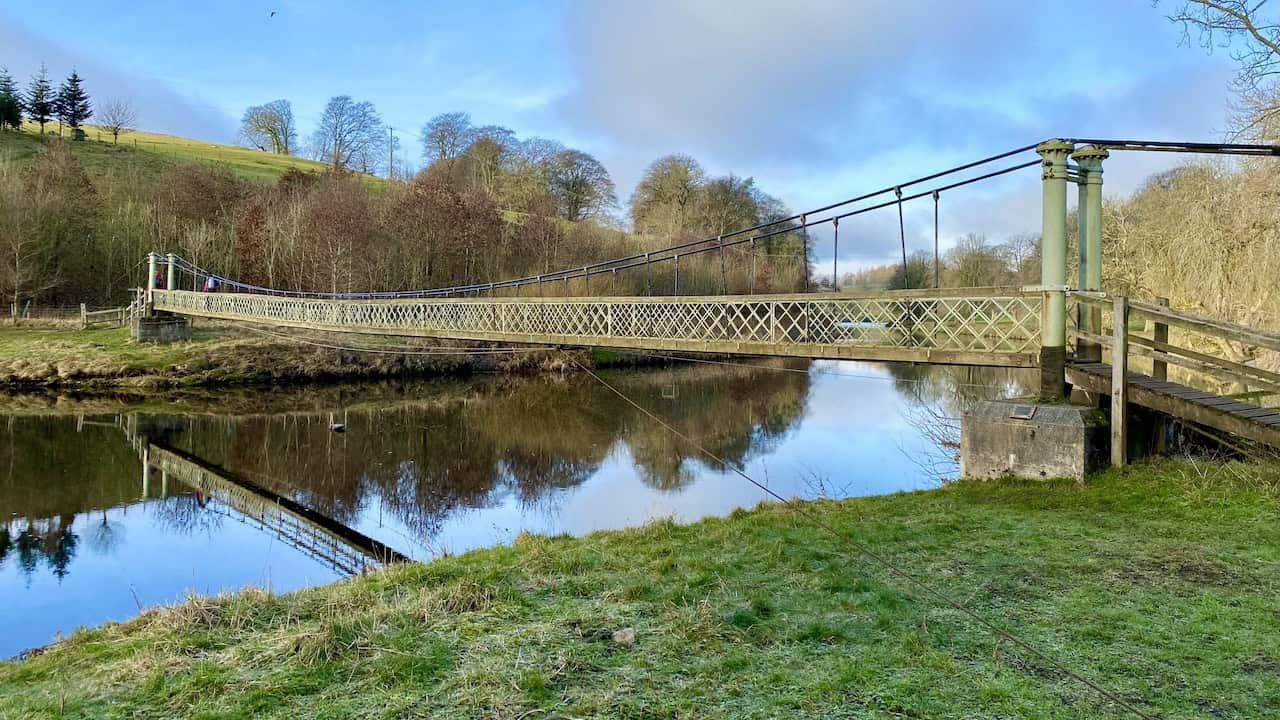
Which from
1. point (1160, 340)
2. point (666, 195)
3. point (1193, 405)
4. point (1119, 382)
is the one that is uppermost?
point (666, 195)

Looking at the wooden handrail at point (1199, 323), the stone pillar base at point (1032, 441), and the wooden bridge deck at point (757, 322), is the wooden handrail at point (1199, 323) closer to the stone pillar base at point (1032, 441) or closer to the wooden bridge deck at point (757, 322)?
the wooden bridge deck at point (757, 322)

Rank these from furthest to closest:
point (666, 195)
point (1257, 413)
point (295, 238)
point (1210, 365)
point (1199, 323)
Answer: point (666, 195), point (295, 238), point (1210, 365), point (1257, 413), point (1199, 323)

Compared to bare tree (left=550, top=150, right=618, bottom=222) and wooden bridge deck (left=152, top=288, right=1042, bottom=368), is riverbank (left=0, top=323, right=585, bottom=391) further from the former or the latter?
bare tree (left=550, top=150, right=618, bottom=222)

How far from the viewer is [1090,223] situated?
6.99 meters

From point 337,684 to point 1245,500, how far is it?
21.1 ft

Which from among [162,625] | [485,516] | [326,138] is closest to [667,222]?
[326,138]

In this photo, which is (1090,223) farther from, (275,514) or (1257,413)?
(275,514)

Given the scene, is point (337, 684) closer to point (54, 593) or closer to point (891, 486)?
point (54, 593)

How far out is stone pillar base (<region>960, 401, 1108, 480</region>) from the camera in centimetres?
638

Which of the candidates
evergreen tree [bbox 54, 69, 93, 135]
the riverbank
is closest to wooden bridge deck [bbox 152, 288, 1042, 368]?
the riverbank

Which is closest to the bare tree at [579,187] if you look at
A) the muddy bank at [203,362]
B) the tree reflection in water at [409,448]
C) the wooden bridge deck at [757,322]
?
the muddy bank at [203,362]

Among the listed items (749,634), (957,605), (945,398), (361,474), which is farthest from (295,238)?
(957,605)

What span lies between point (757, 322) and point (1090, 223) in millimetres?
4043

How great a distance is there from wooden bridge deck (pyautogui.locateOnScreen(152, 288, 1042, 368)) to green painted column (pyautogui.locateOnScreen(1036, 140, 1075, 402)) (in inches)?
Result: 7.0
